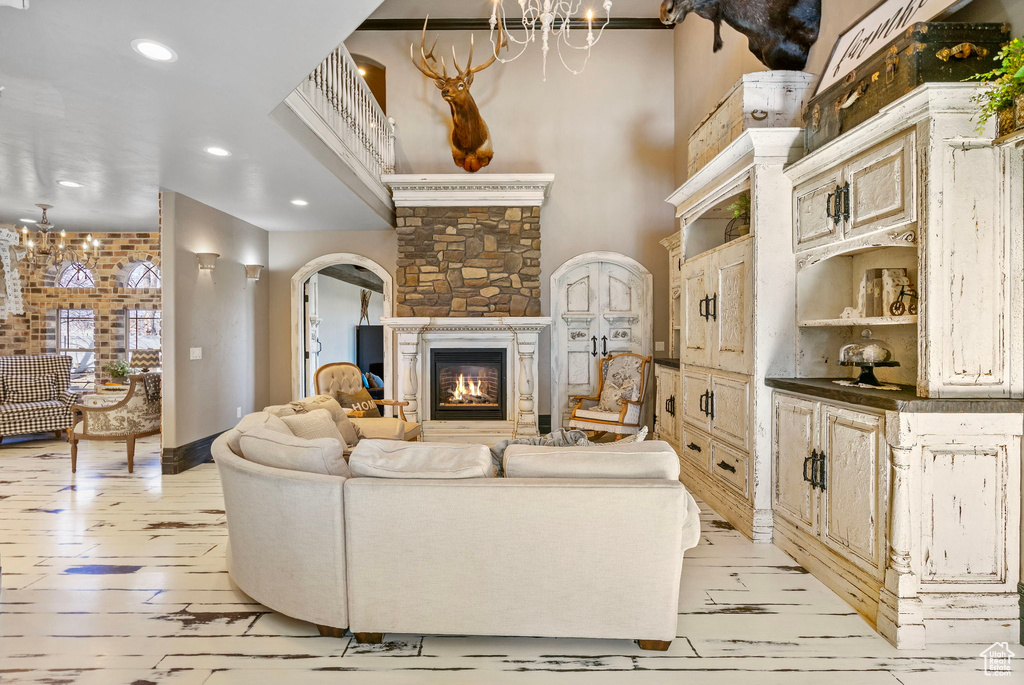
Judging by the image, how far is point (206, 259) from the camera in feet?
17.1

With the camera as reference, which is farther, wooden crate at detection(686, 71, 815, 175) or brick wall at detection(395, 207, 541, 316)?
brick wall at detection(395, 207, 541, 316)

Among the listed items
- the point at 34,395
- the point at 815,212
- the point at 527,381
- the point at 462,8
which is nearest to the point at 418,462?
the point at 815,212

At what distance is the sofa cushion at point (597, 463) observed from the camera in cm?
212

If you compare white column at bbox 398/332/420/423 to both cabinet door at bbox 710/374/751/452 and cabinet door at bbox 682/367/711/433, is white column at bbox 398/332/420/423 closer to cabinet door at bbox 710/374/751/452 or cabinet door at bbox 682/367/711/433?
cabinet door at bbox 682/367/711/433

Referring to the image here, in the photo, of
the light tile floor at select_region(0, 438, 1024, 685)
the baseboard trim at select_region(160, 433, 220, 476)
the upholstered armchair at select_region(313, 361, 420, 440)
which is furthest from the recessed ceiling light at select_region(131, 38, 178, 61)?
the baseboard trim at select_region(160, 433, 220, 476)

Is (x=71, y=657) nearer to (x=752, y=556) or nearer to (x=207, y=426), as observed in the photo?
A: (x=752, y=556)

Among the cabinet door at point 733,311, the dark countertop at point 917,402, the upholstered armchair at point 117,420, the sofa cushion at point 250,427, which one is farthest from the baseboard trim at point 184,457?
the dark countertop at point 917,402

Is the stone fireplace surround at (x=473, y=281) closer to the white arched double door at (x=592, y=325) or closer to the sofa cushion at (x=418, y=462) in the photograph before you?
the white arched double door at (x=592, y=325)

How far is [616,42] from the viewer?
6.61 m

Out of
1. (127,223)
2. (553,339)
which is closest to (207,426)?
(127,223)

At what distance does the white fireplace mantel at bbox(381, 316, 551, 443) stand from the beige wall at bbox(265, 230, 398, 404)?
1.24 meters

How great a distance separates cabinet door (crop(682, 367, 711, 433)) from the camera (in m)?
4.00

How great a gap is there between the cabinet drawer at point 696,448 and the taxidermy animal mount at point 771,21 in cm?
276

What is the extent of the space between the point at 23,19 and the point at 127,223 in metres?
5.51
